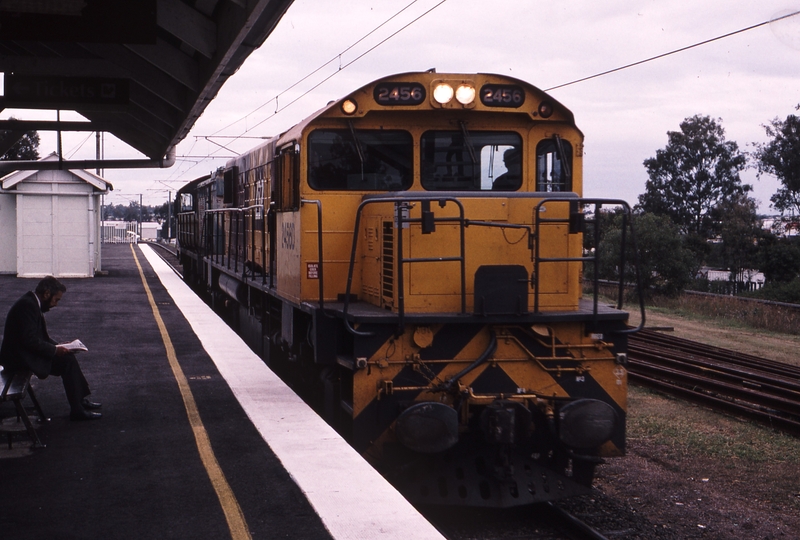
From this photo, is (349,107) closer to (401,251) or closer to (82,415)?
(401,251)

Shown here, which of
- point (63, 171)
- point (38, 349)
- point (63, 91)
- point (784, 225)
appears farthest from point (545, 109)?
point (784, 225)

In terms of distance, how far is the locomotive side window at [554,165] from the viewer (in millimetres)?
7332

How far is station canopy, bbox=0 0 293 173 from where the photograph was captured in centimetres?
677

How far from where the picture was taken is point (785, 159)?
173 ft

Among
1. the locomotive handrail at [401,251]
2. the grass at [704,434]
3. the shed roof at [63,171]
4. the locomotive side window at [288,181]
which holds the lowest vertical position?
the grass at [704,434]

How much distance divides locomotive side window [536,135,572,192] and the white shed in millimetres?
18531

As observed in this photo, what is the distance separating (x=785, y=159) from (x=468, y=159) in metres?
52.3

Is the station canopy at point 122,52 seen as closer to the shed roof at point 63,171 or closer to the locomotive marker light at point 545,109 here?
the locomotive marker light at point 545,109

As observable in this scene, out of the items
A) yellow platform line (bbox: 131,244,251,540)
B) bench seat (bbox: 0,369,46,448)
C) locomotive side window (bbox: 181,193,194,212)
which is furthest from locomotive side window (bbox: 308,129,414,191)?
locomotive side window (bbox: 181,193,194,212)

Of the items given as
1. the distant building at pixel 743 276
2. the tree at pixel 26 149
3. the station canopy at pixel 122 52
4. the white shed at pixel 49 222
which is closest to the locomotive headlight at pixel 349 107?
the station canopy at pixel 122 52

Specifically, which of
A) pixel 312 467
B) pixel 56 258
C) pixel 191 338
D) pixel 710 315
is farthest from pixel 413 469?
pixel 710 315

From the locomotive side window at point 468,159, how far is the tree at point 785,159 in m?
51.3

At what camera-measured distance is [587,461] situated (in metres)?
A: 6.28

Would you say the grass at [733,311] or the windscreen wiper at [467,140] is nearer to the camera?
the windscreen wiper at [467,140]
